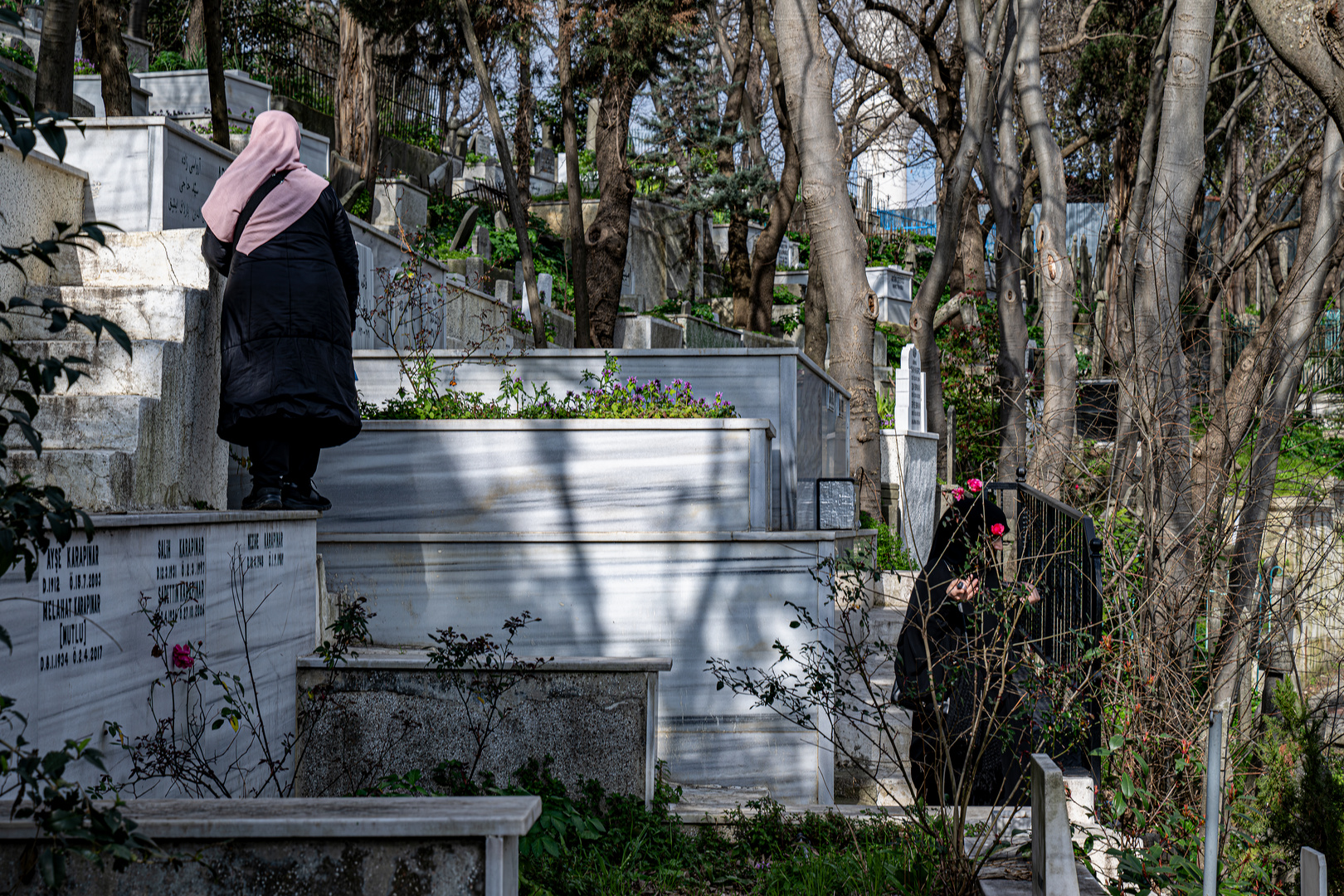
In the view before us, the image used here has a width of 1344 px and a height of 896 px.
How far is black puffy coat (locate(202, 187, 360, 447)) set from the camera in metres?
5.18

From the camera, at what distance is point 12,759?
10.9ft

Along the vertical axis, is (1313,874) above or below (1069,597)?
below

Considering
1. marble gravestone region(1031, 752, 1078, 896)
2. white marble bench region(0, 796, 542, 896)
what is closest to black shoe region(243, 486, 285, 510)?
white marble bench region(0, 796, 542, 896)

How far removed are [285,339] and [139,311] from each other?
722mm

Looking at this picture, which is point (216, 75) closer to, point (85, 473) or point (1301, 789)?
point (85, 473)

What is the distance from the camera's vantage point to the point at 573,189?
1318 cm

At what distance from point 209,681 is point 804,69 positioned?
7.23m

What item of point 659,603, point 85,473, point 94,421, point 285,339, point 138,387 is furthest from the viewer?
point 659,603

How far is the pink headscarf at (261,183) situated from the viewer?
532cm

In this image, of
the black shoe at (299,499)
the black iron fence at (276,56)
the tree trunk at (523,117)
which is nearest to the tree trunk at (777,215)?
the tree trunk at (523,117)

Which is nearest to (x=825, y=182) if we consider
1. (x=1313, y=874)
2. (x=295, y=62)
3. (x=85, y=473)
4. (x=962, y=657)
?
(x=962, y=657)

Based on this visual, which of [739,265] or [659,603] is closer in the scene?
[659,603]

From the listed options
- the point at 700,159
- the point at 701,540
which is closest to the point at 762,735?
the point at 701,540

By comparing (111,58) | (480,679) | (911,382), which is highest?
(111,58)
